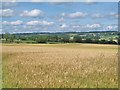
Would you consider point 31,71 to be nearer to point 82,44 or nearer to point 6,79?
point 6,79

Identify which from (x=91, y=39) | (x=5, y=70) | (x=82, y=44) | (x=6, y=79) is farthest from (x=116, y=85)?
(x=82, y=44)

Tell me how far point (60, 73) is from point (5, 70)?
102 inches

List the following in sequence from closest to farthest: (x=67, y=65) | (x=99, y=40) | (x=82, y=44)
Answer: (x=67, y=65), (x=99, y=40), (x=82, y=44)

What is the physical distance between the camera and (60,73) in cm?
1000

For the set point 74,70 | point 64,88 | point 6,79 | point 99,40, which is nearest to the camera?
point 64,88

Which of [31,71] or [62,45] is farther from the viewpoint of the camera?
[62,45]

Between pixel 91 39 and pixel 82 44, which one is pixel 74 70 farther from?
pixel 82 44

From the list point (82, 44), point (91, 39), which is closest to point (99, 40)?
point (91, 39)

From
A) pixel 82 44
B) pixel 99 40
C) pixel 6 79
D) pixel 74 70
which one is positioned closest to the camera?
pixel 6 79

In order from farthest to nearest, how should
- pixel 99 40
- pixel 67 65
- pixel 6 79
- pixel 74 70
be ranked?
1. pixel 99 40
2. pixel 67 65
3. pixel 74 70
4. pixel 6 79

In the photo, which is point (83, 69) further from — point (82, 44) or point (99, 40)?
point (82, 44)

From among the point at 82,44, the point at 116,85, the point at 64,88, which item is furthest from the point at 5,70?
the point at 82,44

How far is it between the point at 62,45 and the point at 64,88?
26.9 meters

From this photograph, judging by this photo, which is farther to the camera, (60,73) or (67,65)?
(67,65)
